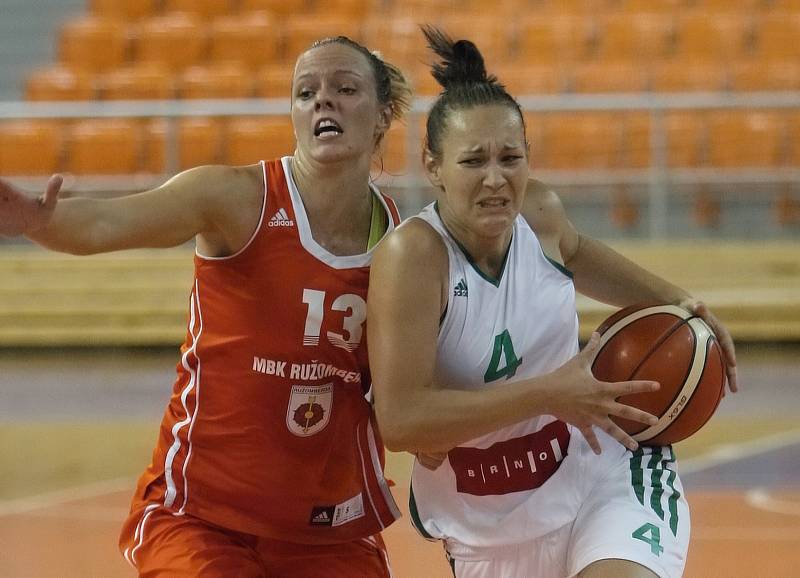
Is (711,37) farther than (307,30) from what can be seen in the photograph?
No

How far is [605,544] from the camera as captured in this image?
2.57m

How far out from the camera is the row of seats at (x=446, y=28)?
911 centimetres

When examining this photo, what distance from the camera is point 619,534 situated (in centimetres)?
258

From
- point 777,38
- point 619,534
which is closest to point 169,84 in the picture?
point 777,38

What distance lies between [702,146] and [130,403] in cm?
388

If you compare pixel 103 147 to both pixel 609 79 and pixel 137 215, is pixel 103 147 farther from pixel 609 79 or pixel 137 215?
pixel 137 215

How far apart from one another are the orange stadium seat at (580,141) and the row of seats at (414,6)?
1.96 m

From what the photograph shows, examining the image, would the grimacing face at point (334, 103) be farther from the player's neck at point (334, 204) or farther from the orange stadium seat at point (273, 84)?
the orange stadium seat at point (273, 84)

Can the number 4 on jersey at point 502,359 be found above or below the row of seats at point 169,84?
below

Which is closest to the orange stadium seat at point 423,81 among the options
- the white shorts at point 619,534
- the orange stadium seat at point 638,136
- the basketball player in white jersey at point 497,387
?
the orange stadium seat at point 638,136

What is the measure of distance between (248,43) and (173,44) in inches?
24.8

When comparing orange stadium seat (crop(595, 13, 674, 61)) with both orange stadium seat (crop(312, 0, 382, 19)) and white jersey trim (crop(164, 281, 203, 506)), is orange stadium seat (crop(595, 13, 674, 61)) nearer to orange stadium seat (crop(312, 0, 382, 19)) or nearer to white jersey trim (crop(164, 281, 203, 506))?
orange stadium seat (crop(312, 0, 382, 19))

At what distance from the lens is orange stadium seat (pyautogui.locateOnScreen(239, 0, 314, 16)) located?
10398mm

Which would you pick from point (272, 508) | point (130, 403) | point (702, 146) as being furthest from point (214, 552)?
point (702, 146)
